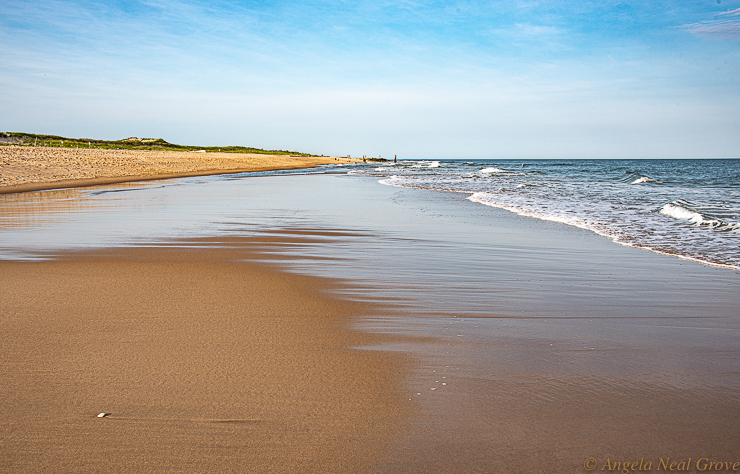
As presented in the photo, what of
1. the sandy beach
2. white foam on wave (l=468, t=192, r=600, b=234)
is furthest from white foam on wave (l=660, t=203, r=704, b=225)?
the sandy beach

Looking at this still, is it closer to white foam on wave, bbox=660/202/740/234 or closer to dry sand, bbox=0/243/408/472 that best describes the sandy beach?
dry sand, bbox=0/243/408/472

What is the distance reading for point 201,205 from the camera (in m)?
13.7

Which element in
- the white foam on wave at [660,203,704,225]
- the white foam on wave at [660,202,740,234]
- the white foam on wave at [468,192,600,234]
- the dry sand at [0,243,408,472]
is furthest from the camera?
the white foam on wave at [660,203,704,225]

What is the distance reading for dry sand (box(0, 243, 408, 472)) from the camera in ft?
7.09

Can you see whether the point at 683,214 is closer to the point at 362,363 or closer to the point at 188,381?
the point at 362,363

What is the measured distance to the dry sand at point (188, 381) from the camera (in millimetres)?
2162

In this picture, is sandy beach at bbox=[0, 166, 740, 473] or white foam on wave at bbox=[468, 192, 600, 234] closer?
sandy beach at bbox=[0, 166, 740, 473]

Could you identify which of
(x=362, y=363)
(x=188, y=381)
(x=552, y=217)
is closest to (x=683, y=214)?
(x=552, y=217)

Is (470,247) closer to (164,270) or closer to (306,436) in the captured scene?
(164,270)

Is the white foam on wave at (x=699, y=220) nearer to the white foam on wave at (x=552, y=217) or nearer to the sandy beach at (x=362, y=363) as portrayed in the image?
the white foam on wave at (x=552, y=217)

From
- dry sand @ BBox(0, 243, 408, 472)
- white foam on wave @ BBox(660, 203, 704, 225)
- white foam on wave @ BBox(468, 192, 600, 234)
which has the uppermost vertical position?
white foam on wave @ BBox(660, 203, 704, 225)

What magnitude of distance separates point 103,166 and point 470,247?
31101mm

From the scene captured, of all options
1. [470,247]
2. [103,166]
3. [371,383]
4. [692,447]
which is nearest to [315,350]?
[371,383]

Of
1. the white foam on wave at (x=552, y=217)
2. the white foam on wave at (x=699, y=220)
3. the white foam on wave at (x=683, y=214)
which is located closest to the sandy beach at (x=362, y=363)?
the white foam on wave at (x=552, y=217)
